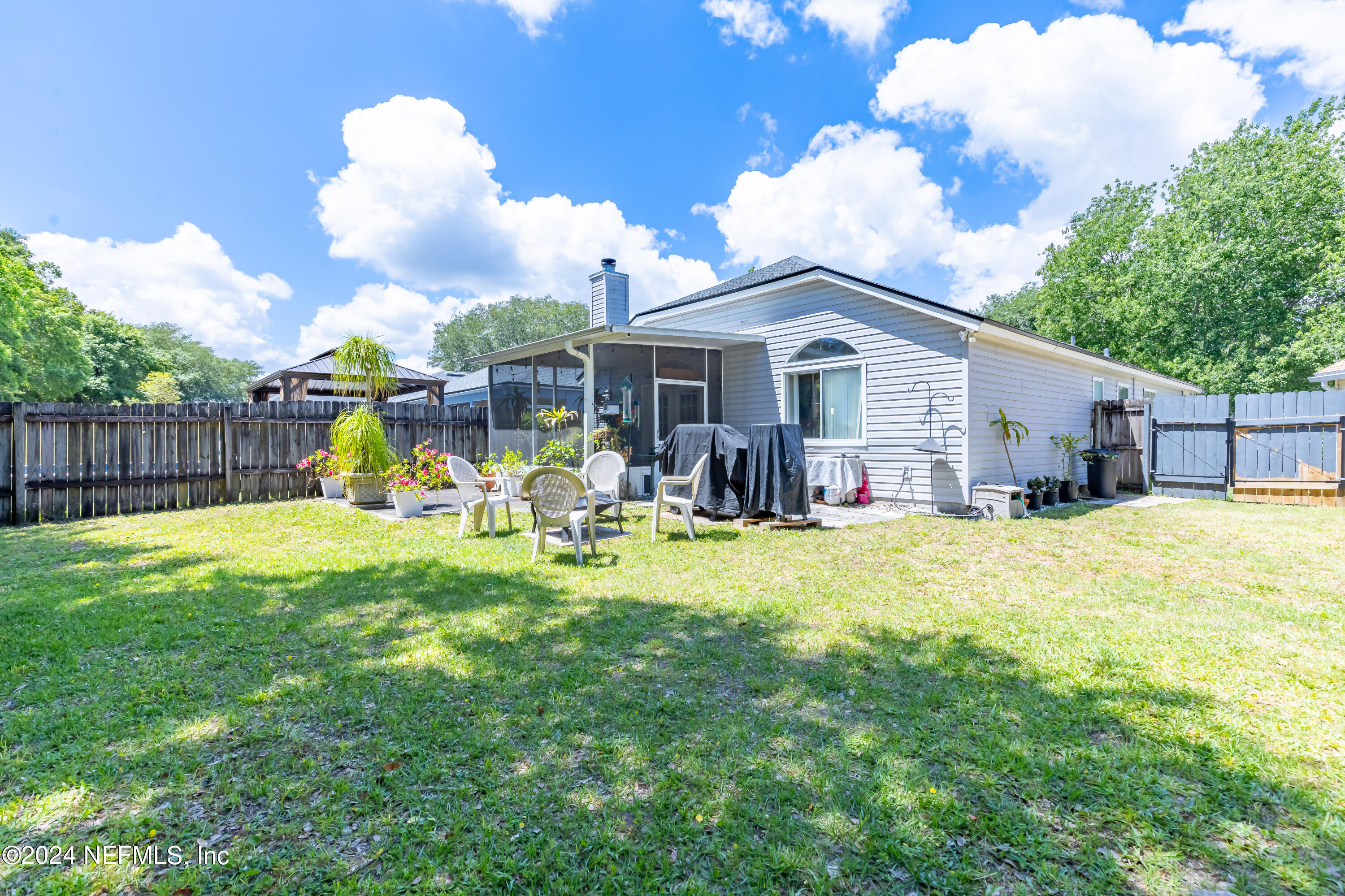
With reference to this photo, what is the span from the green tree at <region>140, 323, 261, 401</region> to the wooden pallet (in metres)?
40.1

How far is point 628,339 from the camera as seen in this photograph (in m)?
9.24

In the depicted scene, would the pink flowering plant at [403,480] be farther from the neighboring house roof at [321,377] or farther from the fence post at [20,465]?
the neighboring house roof at [321,377]

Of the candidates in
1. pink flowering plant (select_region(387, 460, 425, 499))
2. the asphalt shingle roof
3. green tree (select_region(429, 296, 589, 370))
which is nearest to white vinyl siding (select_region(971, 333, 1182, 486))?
the asphalt shingle roof

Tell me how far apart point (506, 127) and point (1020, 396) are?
12189 millimetres

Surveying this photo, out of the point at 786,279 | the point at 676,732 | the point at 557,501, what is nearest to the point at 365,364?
the point at 557,501

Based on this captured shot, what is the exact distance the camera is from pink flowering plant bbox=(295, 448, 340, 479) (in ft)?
32.4

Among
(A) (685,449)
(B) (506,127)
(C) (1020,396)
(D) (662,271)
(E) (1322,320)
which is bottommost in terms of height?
(A) (685,449)

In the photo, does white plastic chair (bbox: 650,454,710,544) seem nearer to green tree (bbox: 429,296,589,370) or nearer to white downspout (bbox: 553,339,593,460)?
white downspout (bbox: 553,339,593,460)

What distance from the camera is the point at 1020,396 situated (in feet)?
31.9

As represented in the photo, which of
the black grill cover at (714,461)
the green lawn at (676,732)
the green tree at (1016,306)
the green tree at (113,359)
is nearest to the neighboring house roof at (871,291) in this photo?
the black grill cover at (714,461)

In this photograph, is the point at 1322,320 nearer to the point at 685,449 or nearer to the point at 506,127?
the point at 685,449

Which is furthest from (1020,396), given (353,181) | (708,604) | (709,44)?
(353,181)

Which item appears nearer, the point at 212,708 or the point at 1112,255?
the point at 212,708

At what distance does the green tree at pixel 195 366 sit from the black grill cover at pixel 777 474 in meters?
40.1
